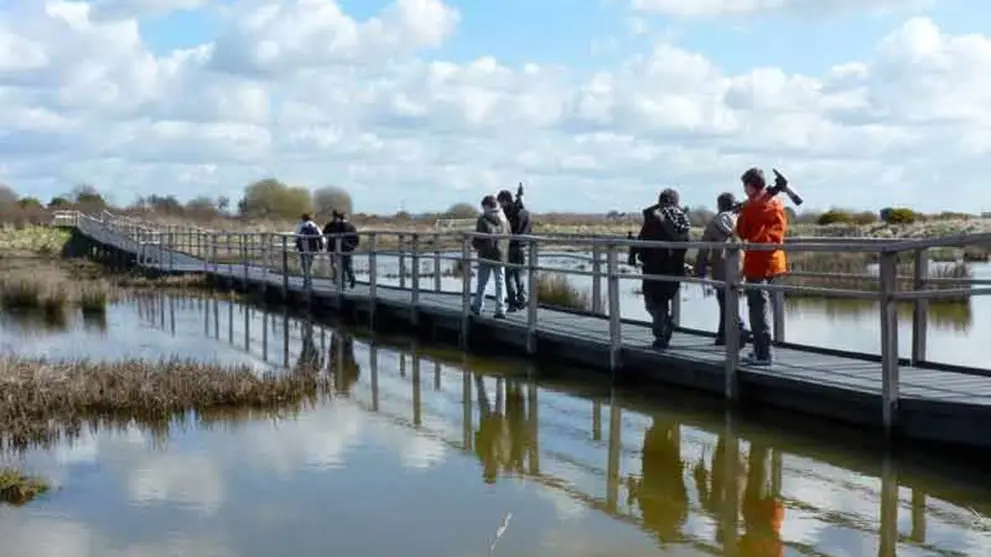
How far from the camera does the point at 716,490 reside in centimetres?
783

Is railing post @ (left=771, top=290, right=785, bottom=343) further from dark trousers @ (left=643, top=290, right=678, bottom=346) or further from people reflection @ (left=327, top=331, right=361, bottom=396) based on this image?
people reflection @ (left=327, top=331, right=361, bottom=396)

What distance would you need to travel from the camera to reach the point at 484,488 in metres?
7.88

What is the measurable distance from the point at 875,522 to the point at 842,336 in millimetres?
9922

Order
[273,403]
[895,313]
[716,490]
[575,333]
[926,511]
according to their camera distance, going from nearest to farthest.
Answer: [926,511] < [716,490] < [895,313] < [273,403] < [575,333]

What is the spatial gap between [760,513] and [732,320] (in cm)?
296

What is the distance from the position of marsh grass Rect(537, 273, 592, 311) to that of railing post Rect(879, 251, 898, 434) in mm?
10952

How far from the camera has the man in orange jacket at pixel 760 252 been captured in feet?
33.2

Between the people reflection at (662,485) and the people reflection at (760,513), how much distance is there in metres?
0.37

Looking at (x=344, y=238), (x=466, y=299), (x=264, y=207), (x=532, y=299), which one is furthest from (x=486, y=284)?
(x=264, y=207)

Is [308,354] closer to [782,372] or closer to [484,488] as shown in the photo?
[782,372]

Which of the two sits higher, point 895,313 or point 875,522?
point 895,313

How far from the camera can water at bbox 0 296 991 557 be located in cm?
666

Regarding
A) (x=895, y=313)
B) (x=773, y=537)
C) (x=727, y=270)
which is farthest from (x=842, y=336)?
(x=773, y=537)

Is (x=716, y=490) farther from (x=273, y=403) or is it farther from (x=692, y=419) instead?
(x=273, y=403)
